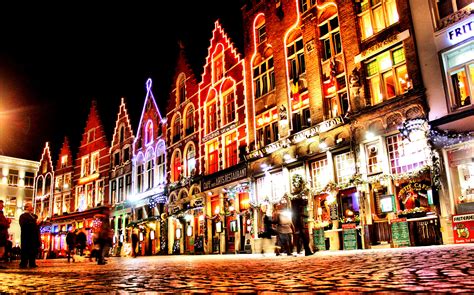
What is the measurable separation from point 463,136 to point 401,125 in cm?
250

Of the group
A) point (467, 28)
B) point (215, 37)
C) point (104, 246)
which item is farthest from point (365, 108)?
point (215, 37)

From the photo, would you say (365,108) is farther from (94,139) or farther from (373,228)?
(94,139)

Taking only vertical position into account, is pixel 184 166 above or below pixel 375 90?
below

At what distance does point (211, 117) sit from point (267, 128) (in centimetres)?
652

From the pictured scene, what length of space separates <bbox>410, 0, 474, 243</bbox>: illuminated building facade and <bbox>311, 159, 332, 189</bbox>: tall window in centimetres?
577

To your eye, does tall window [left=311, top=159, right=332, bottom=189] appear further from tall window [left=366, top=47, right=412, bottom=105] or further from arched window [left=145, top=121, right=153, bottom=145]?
arched window [left=145, top=121, right=153, bottom=145]

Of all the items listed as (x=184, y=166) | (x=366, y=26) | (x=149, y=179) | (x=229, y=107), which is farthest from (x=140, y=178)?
(x=366, y=26)

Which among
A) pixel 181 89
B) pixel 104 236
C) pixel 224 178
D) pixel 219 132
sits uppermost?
pixel 181 89

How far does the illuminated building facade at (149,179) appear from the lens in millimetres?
34312

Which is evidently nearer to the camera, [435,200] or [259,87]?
[435,200]

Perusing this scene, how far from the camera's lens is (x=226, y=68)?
28.3 m

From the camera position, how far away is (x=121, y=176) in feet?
134

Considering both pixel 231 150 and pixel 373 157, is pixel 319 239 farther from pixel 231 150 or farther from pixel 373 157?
pixel 231 150

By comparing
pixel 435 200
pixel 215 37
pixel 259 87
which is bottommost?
pixel 435 200
